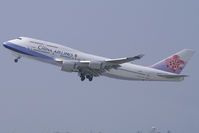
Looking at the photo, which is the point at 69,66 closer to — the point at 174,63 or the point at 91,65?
the point at 91,65

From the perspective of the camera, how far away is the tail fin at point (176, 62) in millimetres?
67312

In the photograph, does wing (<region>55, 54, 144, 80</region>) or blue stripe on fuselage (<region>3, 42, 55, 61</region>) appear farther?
blue stripe on fuselage (<region>3, 42, 55, 61</region>)

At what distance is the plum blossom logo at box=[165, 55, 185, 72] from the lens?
221 feet

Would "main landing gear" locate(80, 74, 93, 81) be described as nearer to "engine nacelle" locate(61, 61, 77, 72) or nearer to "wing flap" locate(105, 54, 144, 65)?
"engine nacelle" locate(61, 61, 77, 72)

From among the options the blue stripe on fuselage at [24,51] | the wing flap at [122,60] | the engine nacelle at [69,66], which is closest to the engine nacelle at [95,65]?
the wing flap at [122,60]

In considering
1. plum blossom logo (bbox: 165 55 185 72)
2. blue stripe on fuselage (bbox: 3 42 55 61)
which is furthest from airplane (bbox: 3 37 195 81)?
plum blossom logo (bbox: 165 55 185 72)

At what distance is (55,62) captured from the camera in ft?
199

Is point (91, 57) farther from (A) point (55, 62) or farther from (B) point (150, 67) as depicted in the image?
(B) point (150, 67)

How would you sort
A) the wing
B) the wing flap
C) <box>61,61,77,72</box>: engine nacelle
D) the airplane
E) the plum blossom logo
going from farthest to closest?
the plum blossom logo < the airplane < the wing < <box>61,61,77,72</box>: engine nacelle < the wing flap

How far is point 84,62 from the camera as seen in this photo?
6078 cm

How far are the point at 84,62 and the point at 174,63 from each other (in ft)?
47.3

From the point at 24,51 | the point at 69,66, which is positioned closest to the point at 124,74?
the point at 69,66

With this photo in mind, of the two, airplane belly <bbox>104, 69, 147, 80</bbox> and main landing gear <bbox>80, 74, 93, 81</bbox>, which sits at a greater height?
airplane belly <bbox>104, 69, 147, 80</bbox>

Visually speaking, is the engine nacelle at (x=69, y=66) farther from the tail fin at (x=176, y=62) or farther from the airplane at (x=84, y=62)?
the tail fin at (x=176, y=62)
